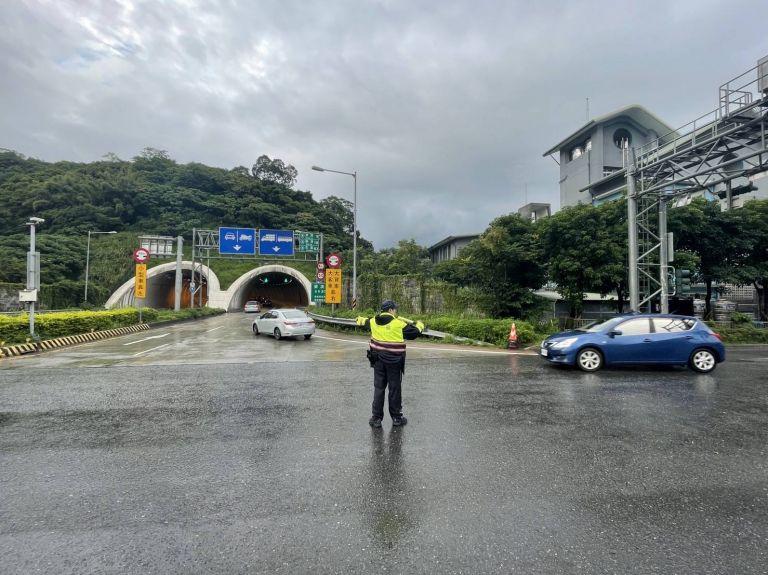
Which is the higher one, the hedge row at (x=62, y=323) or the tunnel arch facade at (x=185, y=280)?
the tunnel arch facade at (x=185, y=280)

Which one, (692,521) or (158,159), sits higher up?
(158,159)

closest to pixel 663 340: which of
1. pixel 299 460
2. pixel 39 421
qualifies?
pixel 299 460

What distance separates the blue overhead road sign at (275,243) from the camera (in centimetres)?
3250

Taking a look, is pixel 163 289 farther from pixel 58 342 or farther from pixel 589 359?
pixel 589 359

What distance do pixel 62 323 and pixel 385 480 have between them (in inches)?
671

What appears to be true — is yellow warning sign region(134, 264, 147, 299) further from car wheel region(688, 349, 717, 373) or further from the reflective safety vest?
car wheel region(688, 349, 717, 373)

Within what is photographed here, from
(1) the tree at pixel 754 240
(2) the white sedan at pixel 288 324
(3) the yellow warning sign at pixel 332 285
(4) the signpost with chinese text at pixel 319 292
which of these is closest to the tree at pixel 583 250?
(1) the tree at pixel 754 240

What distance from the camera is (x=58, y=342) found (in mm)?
14211

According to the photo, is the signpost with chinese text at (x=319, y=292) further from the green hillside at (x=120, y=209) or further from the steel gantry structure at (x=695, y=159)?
the green hillside at (x=120, y=209)

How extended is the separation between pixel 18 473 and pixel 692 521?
5.81 meters

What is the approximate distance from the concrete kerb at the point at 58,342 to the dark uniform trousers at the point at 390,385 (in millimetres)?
13046

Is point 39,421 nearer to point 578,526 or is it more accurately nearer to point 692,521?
point 578,526

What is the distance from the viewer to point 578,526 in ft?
9.25

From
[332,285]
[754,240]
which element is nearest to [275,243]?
[332,285]
